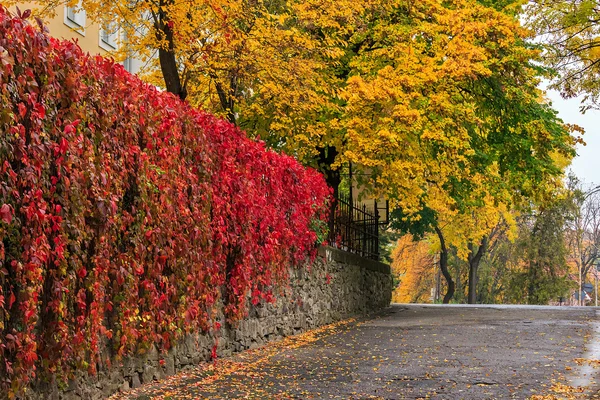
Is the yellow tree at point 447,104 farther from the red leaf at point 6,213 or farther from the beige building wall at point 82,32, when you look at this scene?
the red leaf at point 6,213

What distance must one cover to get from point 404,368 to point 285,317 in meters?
3.87

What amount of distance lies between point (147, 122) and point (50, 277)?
2.07 meters

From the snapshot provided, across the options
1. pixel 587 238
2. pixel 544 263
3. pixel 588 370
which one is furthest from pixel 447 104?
pixel 587 238

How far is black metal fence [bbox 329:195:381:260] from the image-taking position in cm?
1683

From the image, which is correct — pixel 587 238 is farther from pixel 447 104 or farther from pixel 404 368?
pixel 404 368

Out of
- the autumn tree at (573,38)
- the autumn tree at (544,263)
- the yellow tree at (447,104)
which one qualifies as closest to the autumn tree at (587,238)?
the autumn tree at (544,263)

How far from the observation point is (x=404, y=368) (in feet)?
28.2

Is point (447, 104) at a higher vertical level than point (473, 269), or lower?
higher

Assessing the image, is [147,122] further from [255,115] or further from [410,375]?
[255,115]

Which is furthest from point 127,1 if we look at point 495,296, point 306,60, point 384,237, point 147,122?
point 495,296

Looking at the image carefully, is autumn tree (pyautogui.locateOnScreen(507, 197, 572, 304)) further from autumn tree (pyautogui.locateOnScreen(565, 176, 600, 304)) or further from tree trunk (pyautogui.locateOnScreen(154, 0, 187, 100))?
tree trunk (pyautogui.locateOnScreen(154, 0, 187, 100))

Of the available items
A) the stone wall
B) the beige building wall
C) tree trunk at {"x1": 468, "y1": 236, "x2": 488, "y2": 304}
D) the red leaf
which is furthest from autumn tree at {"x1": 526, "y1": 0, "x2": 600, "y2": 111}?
tree trunk at {"x1": 468, "y1": 236, "x2": 488, "y2": 304}

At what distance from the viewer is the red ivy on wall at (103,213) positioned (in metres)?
5.05

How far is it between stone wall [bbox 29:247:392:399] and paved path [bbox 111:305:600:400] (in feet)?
0.61
